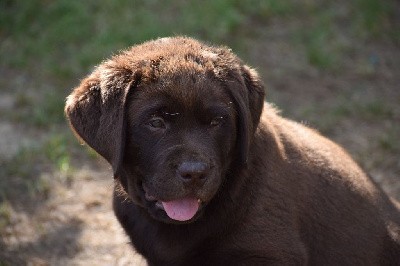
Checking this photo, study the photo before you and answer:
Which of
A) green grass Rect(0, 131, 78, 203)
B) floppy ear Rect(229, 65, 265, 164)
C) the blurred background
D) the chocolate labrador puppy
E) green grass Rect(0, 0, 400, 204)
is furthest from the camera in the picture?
green grass Rect(0, 0, 400, 204)

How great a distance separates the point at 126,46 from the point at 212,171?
464 cm

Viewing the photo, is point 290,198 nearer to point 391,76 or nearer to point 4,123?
point 4,123

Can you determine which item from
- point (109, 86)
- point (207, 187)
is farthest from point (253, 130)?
point (109, 86)

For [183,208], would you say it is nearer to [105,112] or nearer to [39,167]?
[105,112]

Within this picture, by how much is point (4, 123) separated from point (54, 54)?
1331 mm

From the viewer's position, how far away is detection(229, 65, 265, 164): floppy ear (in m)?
4.36

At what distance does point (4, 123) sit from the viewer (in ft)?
25.5

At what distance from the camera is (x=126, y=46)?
8.61 metres

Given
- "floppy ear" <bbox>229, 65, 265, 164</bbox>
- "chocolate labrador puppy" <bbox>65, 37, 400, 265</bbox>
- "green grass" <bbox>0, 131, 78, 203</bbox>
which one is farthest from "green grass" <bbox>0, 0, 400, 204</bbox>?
"floppy ear" <bbox>229, 65, 265, 164</bbox>

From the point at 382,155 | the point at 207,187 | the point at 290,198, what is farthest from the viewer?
the point at 382,155

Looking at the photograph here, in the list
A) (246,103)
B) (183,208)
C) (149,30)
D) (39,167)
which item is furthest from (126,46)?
(183,208)

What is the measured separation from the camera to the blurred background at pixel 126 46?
6.52m

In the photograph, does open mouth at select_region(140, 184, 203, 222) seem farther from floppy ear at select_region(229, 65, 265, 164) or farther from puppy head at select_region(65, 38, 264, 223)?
floppy ear at select_region(229, 65, 265, 164)

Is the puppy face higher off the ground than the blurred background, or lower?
higher
